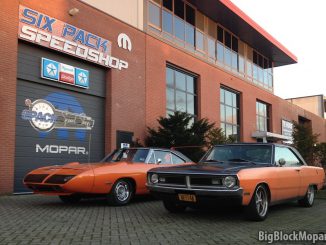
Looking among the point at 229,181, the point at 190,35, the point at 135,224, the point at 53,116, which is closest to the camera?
the point at 135,224

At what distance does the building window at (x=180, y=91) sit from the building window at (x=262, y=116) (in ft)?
31.6

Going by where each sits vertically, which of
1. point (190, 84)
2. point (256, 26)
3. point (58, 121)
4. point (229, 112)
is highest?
point (256, 26)

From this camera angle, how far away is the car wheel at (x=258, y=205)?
731 centimetres

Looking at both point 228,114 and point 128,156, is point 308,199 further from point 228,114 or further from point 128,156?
point 228,114

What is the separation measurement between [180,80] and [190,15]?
13.4 ft

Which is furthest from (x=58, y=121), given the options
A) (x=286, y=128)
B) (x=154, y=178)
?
(x=286, y=128)

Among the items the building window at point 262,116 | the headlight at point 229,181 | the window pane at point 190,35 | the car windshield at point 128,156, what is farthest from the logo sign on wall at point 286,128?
the headlight at point 229,181

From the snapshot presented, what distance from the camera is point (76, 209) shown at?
8.84 meters

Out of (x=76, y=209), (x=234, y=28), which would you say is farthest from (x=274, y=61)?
(x=76, y=209)

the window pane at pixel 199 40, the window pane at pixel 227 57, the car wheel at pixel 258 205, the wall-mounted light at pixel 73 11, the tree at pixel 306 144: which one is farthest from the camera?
the window pane at pixel 227 57

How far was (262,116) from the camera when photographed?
32.1 meters

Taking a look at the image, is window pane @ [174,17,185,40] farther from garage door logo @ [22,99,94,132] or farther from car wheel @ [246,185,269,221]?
car wheel @ [246,185,269,221]

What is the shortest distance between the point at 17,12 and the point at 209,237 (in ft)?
32.9

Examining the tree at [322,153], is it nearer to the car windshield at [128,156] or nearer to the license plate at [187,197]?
the car windshield at [128,156]
